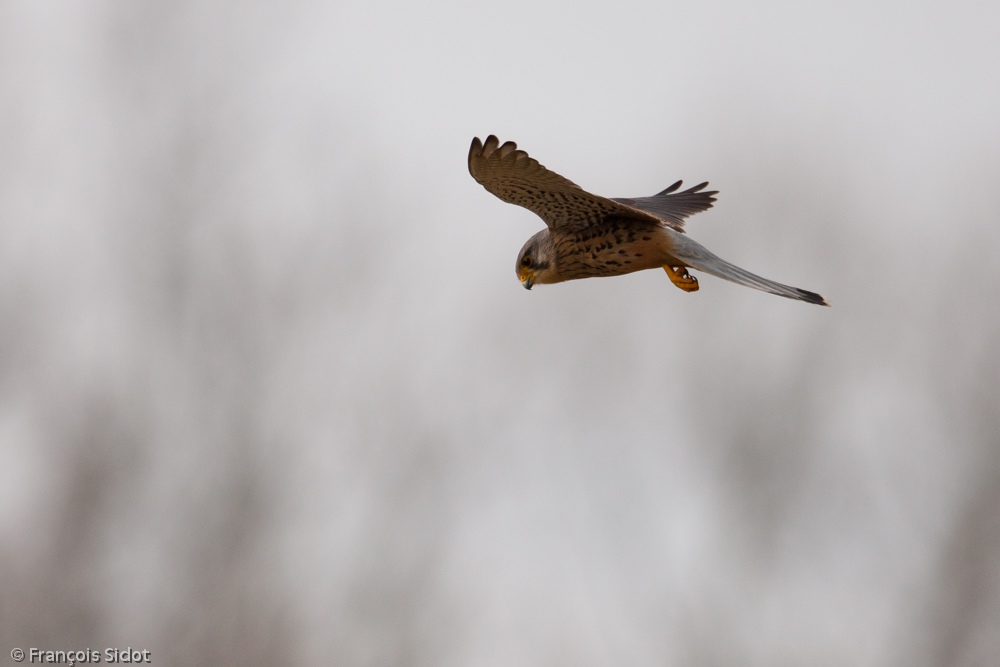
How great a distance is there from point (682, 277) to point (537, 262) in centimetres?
56

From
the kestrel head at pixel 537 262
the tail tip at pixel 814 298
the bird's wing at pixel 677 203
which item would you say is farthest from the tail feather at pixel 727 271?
the bird's wing at pixel 677 203

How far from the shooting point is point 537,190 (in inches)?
120

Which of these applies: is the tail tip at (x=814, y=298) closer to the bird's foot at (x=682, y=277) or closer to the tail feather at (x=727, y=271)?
the tail feather at (x=727, y=271)

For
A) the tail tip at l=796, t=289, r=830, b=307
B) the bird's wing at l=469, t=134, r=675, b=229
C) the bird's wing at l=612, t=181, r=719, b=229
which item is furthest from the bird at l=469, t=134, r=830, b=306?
the bird's wing at l=612, t=181, r=719, b=229

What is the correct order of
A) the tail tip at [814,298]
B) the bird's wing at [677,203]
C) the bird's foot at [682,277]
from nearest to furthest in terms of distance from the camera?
A: the tail tip at [814,298], the bird's foot at [682,277], the bird's wing at [677,203]

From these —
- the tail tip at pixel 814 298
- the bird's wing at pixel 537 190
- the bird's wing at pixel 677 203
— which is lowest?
the tail tip at pixel 814 298

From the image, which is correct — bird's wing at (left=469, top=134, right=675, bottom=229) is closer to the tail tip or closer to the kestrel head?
the kestrel head

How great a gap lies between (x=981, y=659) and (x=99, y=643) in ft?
39.1

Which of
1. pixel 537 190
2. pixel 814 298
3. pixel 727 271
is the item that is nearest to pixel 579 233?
pixel 537 190

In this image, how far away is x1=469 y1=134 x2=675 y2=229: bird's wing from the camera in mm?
2770

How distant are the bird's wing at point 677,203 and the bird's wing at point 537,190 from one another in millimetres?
679

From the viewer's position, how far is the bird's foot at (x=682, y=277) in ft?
10.4

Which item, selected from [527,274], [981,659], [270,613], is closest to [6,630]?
[270,613]

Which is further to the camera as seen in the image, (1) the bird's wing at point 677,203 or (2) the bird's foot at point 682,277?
(1) the bird's wing at point 677,203
